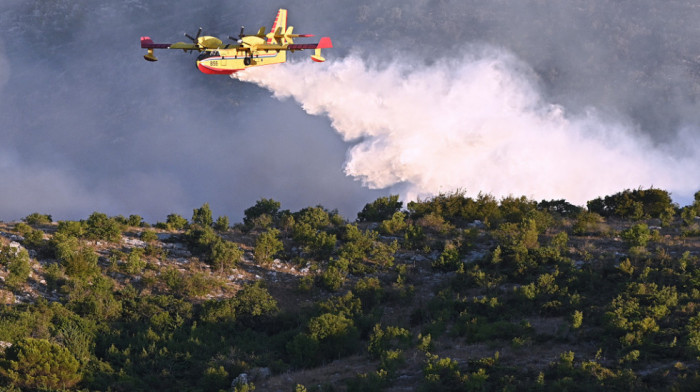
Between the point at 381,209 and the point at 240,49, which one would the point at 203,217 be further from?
the point at 240,49

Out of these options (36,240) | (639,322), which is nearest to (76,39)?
(36,240)

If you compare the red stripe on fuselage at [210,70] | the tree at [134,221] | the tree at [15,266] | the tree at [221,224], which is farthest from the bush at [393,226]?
the tree at [15,266]

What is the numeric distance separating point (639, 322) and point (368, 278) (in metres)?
12.1

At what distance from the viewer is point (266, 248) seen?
1446 inches

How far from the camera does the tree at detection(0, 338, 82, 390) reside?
77.7ft

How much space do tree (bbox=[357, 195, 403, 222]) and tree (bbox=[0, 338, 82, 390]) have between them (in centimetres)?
2335

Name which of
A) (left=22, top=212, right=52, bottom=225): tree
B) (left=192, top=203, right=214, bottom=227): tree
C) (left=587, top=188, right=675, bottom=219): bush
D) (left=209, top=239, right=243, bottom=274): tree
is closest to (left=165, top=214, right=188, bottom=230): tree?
(left=192, top=203, right=214, bottom=227): tree

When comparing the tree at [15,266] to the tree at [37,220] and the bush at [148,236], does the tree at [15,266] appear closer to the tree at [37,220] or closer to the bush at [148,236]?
the bush at [148,236]

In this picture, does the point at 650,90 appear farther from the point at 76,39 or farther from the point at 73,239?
the point at 73,239

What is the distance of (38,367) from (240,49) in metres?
28.2

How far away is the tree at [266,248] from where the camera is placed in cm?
3644

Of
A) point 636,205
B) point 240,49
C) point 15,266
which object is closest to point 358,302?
point 15,266

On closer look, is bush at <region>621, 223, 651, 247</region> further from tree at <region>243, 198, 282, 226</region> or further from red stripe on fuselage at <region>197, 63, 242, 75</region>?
red stripe on fuselage at <region>197, 63, 242, 75</region>

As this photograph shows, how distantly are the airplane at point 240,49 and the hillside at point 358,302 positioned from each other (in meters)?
9.73
